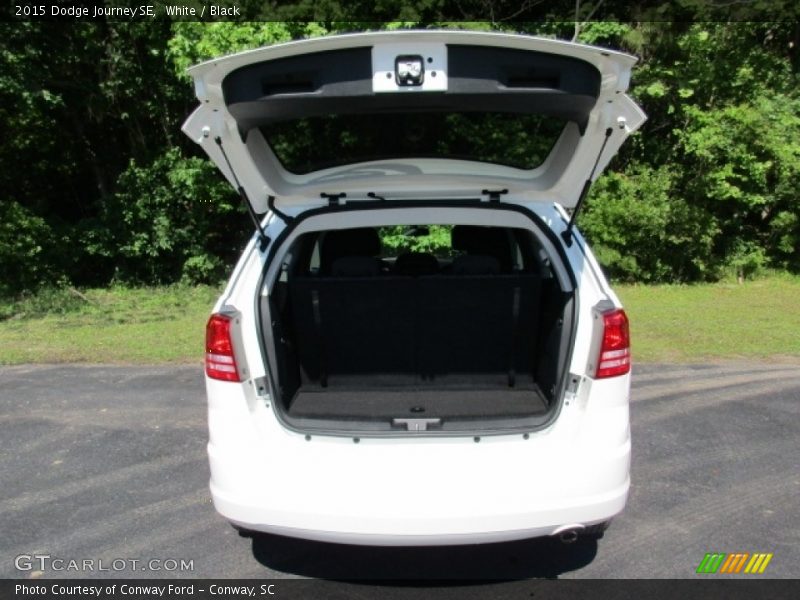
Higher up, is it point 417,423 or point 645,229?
point 417,423

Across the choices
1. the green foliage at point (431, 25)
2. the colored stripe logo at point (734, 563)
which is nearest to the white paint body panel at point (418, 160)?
the colored stripe logo at point (734, 563)

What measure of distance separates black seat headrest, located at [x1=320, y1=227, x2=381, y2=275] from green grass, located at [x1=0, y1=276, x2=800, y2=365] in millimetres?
3494

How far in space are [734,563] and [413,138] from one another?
8.15 feet

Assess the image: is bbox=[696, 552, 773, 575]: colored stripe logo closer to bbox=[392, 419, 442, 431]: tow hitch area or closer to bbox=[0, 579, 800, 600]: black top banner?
bbox=[0, 579, 800, 600]: black top banner

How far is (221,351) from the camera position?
9.81 ft

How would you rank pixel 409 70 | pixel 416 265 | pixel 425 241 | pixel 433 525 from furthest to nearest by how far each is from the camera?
pixel 425 241
pixel 416 265
pixel 433 525
pixel 409 70

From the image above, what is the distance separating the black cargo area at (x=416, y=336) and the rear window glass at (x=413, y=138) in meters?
0.59

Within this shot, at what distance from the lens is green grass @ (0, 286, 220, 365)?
7.76 meters

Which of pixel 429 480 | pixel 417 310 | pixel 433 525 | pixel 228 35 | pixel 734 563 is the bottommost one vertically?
pixel 734 563

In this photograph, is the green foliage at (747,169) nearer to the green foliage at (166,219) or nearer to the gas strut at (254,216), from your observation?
the green foliage at (166,219)

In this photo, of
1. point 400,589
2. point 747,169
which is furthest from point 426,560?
point 747,169

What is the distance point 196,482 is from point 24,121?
1189cm

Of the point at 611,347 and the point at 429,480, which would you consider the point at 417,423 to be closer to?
the point at 429,480

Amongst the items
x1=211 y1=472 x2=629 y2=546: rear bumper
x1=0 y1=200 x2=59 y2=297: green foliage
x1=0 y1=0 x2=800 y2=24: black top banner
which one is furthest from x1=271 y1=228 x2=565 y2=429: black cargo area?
x1=0 y1=200 x2=59 y2=297: green foliage
